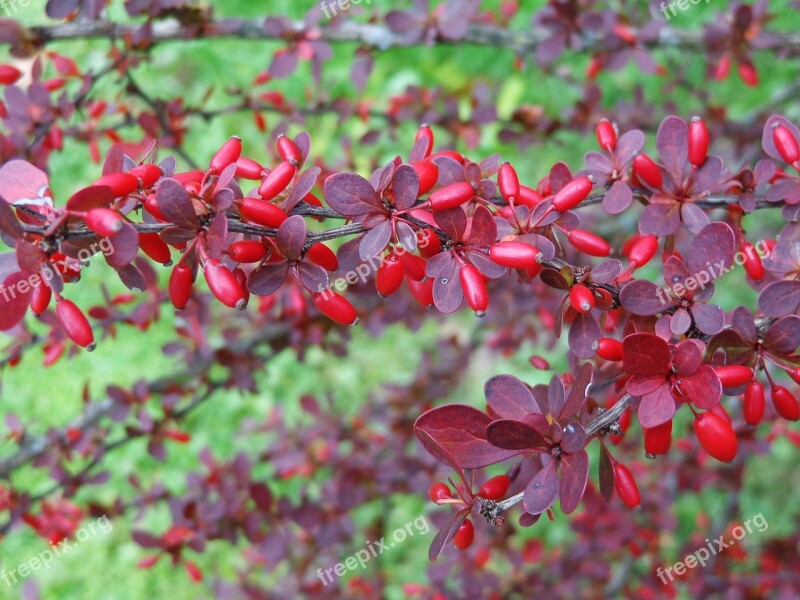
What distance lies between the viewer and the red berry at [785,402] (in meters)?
0.76

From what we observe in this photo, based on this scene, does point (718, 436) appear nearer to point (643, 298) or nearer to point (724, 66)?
point (643, 298)

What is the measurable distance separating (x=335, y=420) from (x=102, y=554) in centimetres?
135

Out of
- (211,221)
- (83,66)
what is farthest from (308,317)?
(83,66)

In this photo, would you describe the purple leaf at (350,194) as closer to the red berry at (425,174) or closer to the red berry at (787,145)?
the red berry at (425,174)

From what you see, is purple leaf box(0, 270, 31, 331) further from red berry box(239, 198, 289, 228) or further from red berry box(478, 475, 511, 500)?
red berry box(478, 475, 511, 500)

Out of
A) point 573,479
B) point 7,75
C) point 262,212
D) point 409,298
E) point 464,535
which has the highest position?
point 262,212

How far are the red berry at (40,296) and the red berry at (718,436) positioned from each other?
2.21 feet

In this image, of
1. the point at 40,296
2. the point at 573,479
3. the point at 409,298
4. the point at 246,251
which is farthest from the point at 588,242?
the point at 409,298

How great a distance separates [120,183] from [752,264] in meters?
0.71

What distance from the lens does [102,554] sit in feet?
8.98

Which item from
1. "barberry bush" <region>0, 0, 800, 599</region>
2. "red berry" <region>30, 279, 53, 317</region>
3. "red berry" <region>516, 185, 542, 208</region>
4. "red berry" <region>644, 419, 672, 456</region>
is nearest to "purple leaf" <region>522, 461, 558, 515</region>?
"barberry bush" <region>0, 0, 800, 599</region>

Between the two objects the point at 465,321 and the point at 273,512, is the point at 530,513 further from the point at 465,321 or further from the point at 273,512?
the point at 465,321

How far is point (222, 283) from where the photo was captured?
27.8 inches

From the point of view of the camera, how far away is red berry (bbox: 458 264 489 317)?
74 cm
